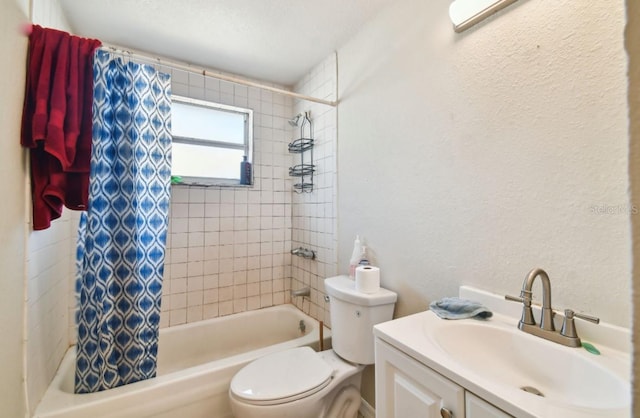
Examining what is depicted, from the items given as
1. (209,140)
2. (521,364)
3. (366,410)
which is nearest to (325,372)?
(366,410)

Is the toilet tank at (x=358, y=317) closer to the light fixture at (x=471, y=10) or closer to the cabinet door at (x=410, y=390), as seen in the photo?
the cabinet door at (x=410, y=390)

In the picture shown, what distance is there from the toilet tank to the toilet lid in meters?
0.15

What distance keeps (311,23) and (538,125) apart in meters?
1.36

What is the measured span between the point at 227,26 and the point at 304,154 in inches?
39.8

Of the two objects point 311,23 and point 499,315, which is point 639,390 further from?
point 311,23

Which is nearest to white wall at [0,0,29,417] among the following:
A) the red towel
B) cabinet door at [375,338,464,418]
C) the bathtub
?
the red towel

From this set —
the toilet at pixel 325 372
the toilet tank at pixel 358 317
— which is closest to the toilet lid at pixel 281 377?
the toilet at pixel 325 372

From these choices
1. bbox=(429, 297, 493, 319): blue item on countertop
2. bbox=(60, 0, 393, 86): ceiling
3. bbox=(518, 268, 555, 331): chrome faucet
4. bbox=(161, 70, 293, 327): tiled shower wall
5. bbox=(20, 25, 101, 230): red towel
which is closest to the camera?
bbox=(518, 268, 555, 331): chrome faucet

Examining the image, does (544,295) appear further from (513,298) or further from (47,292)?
(47,292)

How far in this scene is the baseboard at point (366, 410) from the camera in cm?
153

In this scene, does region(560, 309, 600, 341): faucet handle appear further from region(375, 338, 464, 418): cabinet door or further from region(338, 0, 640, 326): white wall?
region(375, 338, 464, 418): cabinet door

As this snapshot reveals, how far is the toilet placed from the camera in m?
1.19

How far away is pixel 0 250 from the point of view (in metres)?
0.85

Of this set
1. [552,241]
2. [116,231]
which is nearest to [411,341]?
[552,241]
